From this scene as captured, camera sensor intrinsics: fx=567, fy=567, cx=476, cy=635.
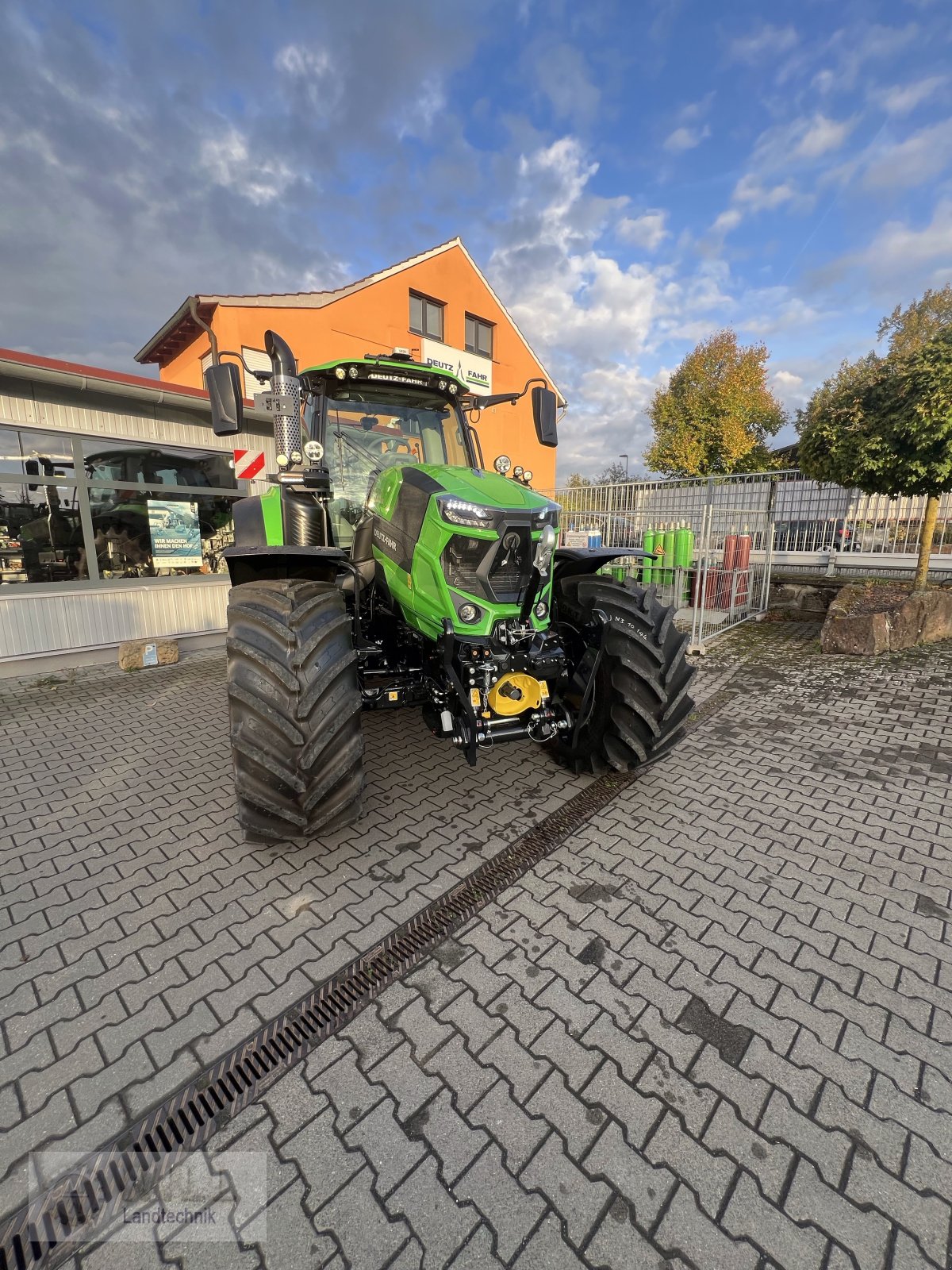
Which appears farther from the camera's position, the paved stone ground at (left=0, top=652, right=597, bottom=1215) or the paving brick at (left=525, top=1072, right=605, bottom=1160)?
the paved stone ground at (left=0, top=652, right=597, bottom=1215)

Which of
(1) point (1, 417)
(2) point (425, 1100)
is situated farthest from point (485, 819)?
(1) point (1, 417)

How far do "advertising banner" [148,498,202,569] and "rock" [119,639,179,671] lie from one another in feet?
3.19

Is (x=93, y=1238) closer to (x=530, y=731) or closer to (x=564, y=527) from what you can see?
(x=530, y=731)

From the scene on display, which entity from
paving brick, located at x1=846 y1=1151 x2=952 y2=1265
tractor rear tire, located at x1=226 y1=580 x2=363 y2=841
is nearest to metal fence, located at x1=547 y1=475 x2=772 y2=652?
tractor rear tire, located at x1=226 y1=580 x2=363 y2=841

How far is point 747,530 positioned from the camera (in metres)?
8.77

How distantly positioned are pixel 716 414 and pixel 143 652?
878 inches

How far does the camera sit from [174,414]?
22.2 feet

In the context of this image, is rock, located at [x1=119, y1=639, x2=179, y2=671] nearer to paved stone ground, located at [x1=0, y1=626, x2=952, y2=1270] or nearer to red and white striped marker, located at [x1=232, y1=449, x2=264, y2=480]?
red and white striped marker, located at [x1=232, y1=449, x2=264, y2=480]

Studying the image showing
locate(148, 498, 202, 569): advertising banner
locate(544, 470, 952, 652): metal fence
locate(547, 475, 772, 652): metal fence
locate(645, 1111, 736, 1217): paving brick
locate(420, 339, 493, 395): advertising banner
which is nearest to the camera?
locate(645, 1111, 736, 1217): paving brick

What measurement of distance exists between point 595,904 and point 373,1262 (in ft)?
4.70

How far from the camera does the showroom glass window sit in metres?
5.82

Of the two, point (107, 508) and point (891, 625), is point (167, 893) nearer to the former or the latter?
point (107, 508)

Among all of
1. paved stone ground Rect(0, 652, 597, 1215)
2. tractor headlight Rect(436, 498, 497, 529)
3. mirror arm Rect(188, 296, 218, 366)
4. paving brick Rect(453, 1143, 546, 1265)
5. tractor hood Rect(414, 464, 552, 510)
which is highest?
mirror arm Rect(188, 296, 218, 366)

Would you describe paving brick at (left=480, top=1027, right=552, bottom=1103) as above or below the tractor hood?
below
